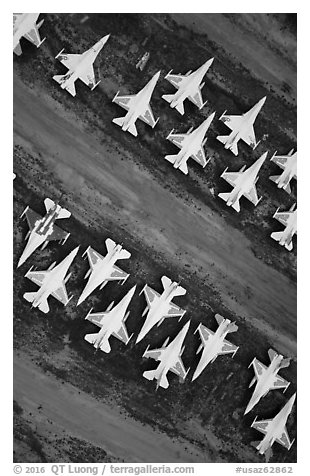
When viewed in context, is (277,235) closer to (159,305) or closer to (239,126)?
(239,126)

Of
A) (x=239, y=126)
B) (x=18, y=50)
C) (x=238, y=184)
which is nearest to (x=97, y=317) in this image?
(x=238, y=184)

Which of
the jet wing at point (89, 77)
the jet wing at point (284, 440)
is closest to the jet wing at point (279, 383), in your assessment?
the jet wing at point (284, 440)

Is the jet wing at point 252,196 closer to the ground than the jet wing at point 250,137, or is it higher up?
closer to the ground

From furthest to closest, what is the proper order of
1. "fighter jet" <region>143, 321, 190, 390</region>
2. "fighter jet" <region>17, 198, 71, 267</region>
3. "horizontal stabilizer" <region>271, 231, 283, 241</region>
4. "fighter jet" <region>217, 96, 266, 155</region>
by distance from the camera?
"horizontal stabilizer" <region>271, 231, 283, 241</region> < "fighter jet" <region>217, 96, 266, 155</region> < "fighter jet" <region>143, 321, 190, 390</region> < "fighter jet" <region>17, 198, 71, 267</region>

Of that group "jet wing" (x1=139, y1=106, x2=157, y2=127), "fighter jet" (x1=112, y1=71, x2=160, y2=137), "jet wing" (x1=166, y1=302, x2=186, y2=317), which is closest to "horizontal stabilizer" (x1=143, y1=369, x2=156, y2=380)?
"jet wing" (x1=166, y1=302, x2=186, y2=317)

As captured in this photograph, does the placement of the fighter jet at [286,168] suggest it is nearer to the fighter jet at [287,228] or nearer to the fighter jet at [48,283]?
the fighter jet at [287,228]

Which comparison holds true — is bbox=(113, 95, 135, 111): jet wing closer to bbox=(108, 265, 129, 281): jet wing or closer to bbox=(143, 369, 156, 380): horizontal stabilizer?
bbox=(108, 265, 129, 281): jet wing
